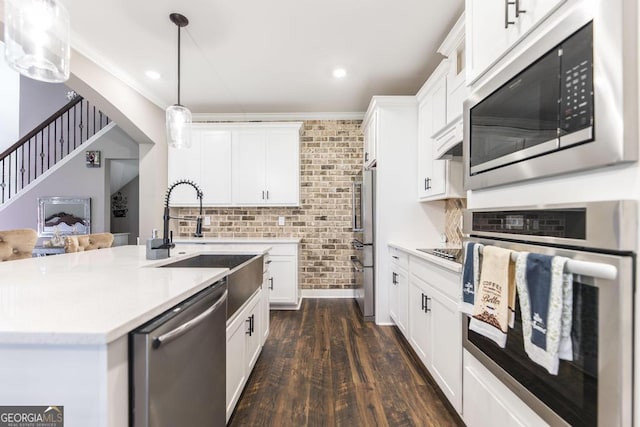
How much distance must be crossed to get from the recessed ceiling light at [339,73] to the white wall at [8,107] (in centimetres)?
666

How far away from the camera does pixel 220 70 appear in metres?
3.10

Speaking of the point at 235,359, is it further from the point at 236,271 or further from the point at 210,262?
the point at 210,262

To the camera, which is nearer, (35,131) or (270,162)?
(270,162)

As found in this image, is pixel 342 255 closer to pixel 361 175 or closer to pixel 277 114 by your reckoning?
pixel 361 175

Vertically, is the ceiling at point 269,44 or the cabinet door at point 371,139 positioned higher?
the ceiling at point 269,44

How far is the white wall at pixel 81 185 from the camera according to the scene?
470 centimetres

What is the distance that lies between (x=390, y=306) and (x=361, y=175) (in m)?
1.53

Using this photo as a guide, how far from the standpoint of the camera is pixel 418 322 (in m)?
2.29

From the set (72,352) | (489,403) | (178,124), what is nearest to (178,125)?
(178,124)

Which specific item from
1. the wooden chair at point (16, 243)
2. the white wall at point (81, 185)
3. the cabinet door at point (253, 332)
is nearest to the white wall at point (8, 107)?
the white wall at point (81, 185)

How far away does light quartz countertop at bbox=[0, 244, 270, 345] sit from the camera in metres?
0.64

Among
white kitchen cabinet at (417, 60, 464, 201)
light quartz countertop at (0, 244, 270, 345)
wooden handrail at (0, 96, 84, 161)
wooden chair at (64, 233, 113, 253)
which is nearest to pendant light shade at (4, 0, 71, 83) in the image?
light quartz countertop at (0, 244, 270, 345)

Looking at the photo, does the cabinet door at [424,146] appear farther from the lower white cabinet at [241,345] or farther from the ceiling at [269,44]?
the lower white cabinet at [241,345]

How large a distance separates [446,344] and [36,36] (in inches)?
107
